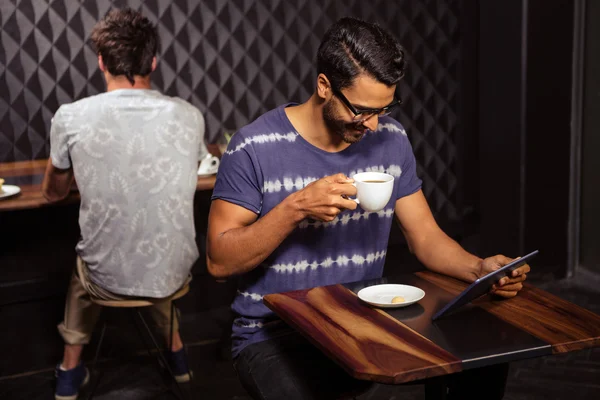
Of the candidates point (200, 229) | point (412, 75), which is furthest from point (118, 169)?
point (412, 75)

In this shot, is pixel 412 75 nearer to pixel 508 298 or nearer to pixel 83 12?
pixel 83 12

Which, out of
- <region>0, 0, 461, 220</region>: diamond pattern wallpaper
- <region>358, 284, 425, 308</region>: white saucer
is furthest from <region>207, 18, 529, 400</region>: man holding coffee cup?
<region>0, 0, 461, 220</region>: diamond pattern wallpaper

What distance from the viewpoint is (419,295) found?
2.04 metres

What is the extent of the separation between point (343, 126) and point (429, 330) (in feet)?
2.45

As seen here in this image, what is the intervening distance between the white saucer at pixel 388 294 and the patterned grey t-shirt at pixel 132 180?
1.39 m

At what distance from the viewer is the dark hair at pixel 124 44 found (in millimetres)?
3285

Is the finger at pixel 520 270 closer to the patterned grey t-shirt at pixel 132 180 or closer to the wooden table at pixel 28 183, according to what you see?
the patterned grey t-shirt at pixel 132 180

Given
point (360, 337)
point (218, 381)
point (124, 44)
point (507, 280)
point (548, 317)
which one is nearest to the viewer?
point (360, 337)

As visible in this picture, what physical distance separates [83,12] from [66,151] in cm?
136

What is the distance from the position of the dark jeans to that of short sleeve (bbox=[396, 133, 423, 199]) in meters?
0.63

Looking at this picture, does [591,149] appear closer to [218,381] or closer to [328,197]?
[218,381]

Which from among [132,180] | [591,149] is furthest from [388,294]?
[591,149]

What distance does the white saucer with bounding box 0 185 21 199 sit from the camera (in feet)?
11.0

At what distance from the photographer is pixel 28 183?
380cm
